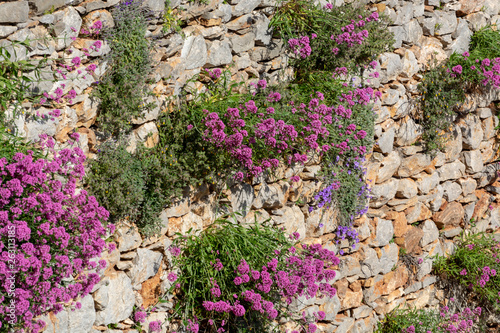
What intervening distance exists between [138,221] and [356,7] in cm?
339

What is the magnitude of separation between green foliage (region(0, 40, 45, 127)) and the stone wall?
9cm

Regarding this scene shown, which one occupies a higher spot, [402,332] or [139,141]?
[139,141]

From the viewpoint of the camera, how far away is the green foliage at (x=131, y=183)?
391 centimetres

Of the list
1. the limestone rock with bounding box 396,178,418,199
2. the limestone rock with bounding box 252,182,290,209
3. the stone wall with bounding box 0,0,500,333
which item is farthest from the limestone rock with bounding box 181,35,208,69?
the limestone rock with bounding box 396,178,418,199

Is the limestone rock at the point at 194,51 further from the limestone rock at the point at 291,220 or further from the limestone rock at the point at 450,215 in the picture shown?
the limestone rock at the point at 450,215

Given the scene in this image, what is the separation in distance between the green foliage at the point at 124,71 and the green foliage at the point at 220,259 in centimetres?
117

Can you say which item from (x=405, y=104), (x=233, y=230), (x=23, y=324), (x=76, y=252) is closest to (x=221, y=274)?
(x=233, y=230)

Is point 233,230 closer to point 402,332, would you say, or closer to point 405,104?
point 402,332

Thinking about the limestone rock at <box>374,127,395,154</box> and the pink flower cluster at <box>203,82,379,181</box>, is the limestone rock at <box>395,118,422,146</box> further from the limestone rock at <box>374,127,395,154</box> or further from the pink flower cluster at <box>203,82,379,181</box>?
the pink flower cluster at <box>203,82,379,181</box>

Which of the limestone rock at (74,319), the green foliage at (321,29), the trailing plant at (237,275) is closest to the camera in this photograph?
the limestone rock at (74,319)

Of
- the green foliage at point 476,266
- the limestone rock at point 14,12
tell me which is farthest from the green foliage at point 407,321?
the limestone rock at point 14,12

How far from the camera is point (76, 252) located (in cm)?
347

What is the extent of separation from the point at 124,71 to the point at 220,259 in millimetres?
1768

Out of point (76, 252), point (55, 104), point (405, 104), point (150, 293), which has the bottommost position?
point (150, 293)
